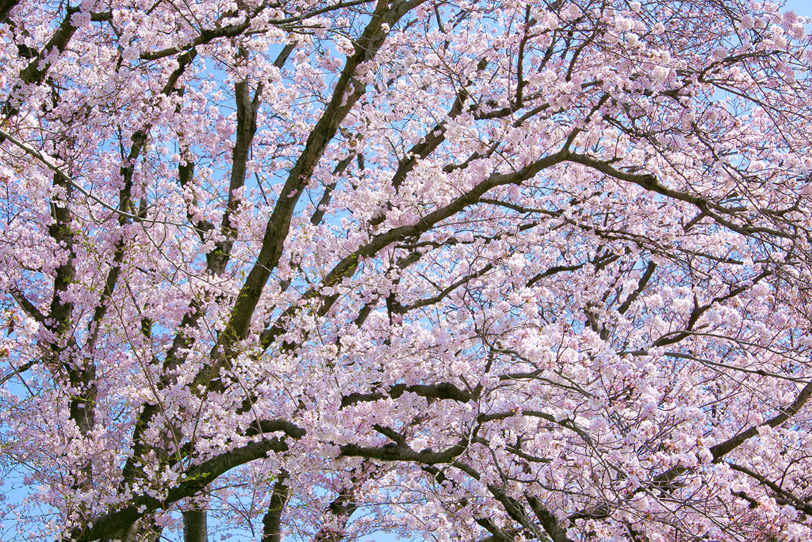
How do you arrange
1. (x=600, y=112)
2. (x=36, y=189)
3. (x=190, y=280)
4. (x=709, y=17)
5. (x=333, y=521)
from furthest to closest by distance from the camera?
(x=333, y=521) < (x=190, y=280) < (x=600, y=112) < (x=709, y=17) < (x=36, y=189)

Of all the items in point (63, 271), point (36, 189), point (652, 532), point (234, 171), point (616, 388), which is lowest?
point (652, 532)

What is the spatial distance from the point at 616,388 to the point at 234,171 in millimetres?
4944

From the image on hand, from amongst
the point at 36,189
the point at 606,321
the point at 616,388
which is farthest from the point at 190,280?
the point at 606,321

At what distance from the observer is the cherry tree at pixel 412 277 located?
5.07m

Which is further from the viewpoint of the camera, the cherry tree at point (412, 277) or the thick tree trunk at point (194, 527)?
the thick tree trunk at point (194, 527)

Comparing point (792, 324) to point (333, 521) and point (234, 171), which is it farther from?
point (234, 171)

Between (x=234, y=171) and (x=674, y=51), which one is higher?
(x=234, y=171)

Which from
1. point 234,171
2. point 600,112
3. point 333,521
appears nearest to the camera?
point 600,112

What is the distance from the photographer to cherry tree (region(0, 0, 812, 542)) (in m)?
A: 5.07

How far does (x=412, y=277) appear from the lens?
309 inches

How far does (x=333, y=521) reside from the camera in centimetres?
718

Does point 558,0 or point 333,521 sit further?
point 333,521

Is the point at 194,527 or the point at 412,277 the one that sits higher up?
the point at 412,277

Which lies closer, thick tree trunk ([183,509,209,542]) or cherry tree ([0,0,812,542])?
cherry tree ([0,0,812,542])
